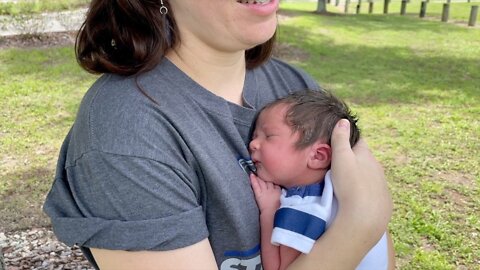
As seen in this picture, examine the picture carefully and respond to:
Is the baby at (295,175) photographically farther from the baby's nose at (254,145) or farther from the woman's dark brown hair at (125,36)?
the woman's dark brown hair at (125,36)

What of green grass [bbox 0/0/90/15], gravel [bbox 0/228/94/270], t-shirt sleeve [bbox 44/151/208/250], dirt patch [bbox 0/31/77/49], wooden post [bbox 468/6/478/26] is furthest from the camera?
wooden post [bbox 468/6/478/26]

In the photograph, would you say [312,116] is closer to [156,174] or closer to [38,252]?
[156,174]

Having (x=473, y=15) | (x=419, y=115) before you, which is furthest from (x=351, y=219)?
(x=473, y=15)

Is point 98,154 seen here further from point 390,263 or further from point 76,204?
point 390,263

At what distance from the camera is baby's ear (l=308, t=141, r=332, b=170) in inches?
61.4

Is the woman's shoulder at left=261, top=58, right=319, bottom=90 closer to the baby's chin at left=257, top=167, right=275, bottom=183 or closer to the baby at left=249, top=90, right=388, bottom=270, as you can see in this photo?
the baby at left=249, top=90, right=388, bottom=270

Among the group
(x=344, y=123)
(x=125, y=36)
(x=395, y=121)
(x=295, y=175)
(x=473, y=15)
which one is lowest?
(x=473, y=15)

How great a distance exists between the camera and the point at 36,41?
993 centimetres

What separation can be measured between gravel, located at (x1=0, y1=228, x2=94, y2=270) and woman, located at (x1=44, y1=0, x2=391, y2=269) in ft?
7.04

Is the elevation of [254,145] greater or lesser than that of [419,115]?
greater

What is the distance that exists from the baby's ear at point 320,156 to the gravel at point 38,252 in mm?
2190

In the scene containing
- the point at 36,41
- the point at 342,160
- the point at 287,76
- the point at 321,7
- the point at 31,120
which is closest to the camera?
the point at 342,160

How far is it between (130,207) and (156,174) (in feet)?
0.29

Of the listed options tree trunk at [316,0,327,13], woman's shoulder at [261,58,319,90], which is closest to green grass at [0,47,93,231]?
woman's shoulder at [261,58,319,90]
